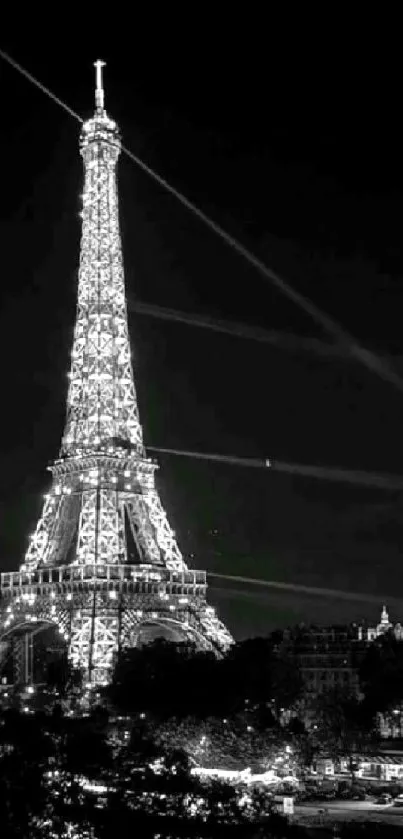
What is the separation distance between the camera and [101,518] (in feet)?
306

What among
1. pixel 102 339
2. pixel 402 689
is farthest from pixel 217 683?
pixel 102 339

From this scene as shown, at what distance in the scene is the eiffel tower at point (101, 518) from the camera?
90.6 meters


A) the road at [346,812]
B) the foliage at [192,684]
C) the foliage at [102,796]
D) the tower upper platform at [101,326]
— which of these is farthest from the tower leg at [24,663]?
the foliage at [102,796]

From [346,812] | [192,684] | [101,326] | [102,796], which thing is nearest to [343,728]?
[192,684]

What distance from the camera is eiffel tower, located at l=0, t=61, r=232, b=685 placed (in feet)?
297

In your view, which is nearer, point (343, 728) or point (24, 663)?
point (343, 728)

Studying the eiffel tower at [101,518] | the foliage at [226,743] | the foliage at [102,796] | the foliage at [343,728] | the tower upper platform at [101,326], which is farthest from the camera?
the tower upper platform at [101,326]

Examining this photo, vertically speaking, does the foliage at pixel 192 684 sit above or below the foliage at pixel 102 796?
above

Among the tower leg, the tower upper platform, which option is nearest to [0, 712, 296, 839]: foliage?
the tower upper platform

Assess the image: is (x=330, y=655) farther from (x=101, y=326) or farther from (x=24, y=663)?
(x=101, y=326)

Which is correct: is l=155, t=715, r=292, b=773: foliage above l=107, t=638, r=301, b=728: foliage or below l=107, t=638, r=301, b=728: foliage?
below

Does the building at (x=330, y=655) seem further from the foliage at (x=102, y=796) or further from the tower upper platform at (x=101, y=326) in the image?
the foliage at (x=102, y=796)

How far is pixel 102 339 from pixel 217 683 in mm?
30032

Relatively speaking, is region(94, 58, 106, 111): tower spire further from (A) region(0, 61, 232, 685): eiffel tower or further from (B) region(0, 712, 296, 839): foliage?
(B) region(0, 712, 296, 839): foliage
